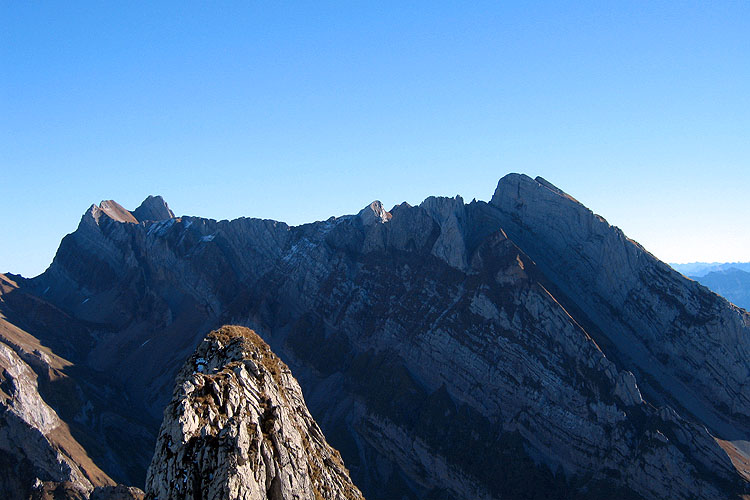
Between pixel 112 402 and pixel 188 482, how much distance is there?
138443mm

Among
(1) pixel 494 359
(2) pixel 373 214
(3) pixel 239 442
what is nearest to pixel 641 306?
(1) pixel 494 359

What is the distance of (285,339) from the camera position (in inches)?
6142

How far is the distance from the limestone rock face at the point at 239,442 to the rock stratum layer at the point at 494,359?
3057 inches

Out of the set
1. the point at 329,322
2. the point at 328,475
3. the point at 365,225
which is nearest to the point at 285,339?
the point at 329,322

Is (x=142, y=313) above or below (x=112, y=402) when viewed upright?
above

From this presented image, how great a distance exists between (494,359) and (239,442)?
96993 millimetres

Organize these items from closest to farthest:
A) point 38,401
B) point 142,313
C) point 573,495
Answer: point 573,495
point 38,401
point 142,313

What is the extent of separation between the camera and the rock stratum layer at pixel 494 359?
107625 mm

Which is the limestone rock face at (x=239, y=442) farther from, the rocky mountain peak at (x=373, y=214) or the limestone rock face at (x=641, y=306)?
the rocky mountain peak at (x=373, y=214)

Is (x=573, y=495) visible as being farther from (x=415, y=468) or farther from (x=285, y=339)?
(x=285, y=339)

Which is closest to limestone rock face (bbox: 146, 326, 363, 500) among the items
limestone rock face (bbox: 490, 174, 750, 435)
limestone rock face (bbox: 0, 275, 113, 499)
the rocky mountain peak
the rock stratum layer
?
the rock stratum layer

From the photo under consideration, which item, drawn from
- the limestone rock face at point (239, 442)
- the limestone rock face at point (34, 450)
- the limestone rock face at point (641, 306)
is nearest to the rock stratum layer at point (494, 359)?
the limestone rock face at point (641, 306)

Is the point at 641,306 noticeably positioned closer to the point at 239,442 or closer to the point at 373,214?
the point at 373,214

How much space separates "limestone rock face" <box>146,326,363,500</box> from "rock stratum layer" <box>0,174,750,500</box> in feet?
255
